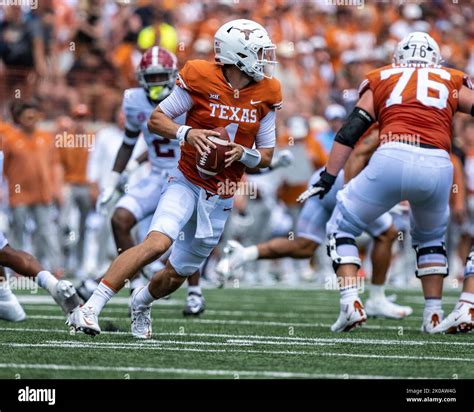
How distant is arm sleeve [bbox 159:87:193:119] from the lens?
6727mm

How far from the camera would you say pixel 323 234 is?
9.70 meters

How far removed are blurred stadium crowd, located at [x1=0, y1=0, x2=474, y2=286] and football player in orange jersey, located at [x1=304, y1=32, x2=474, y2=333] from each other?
5916mm

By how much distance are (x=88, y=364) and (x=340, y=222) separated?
2.75 meters

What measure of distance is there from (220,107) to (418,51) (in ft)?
5.22

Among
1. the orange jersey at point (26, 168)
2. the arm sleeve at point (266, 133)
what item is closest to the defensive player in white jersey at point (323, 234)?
the arm sleeve at point (266, 133)

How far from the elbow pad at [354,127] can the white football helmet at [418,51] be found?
0.47 m

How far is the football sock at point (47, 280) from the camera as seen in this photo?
24.0 feet

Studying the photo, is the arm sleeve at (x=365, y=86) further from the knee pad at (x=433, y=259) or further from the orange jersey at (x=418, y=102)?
the knee pad at (x=433, y=259)

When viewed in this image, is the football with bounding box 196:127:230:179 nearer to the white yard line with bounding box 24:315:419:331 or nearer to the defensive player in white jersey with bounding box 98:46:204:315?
the white yard line with bounding box 24:315:419:331

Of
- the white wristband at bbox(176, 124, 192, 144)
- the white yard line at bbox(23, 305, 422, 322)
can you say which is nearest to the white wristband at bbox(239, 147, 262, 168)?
the white wristband at bbox(176, 124, 192, 144)

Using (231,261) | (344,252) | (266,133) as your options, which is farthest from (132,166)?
(266,133)
